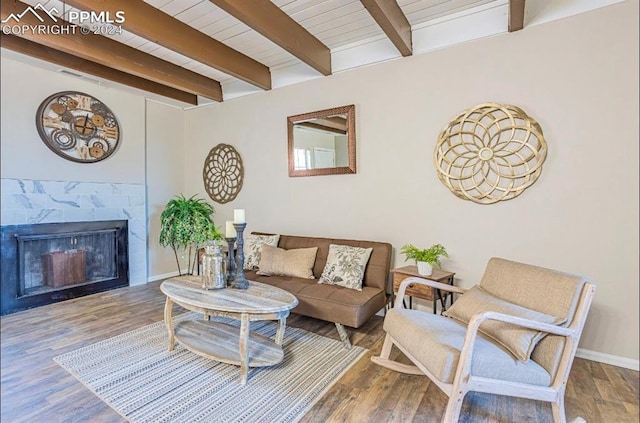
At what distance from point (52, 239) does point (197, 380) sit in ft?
4.79

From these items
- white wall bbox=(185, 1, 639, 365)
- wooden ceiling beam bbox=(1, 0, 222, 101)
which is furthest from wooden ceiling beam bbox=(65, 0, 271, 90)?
white wall bbox=(185, 1, 639, 365)

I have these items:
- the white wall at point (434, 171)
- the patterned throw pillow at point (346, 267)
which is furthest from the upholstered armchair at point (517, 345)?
the patterned throw pillow at point (346, 267)

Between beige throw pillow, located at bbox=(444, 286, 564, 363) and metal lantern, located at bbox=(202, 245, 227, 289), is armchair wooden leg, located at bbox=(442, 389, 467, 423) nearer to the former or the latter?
beige throw pillow, located at bbox=(444, 286, 564, 363)

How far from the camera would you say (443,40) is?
2605 millimetres

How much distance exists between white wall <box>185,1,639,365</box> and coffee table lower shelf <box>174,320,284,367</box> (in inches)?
55.1

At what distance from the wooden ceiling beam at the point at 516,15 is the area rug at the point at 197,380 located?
99.3 inches

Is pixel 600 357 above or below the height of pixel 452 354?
below

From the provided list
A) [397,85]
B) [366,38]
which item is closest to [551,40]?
[397,85]

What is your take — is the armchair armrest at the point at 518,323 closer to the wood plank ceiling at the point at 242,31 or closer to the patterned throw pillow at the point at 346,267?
the patterned throw pillow at the point at 346,267

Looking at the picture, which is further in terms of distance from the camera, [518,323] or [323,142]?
[323,142]

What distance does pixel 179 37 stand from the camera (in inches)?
99.1

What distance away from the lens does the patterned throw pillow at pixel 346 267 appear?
103 inches

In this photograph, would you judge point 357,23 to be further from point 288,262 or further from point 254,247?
point 254,247

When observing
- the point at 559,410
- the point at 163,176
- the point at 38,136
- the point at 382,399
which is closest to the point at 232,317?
the point at 382,399
